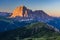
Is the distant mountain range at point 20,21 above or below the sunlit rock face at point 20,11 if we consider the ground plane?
below

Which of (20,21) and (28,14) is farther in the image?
(28,14)

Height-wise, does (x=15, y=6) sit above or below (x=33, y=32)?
above

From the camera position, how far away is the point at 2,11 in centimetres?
1056

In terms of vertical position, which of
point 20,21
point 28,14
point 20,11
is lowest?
point 20,21

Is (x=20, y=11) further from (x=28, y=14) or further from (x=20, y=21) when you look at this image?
(x=20, y=21)

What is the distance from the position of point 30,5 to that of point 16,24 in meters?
1.22

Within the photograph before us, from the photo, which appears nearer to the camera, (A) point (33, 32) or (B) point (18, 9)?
(B) point (18, 9)

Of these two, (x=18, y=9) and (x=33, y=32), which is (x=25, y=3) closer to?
(x=18, y=9)

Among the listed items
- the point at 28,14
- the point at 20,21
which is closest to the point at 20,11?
the point at 28,14

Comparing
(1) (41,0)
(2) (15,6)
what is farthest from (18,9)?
(1) (41,0)

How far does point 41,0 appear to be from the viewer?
35.2ft

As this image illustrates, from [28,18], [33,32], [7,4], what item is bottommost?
[33,32]

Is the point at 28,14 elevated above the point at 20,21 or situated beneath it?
elevated above

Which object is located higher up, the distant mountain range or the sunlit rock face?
the sunlit rock face
